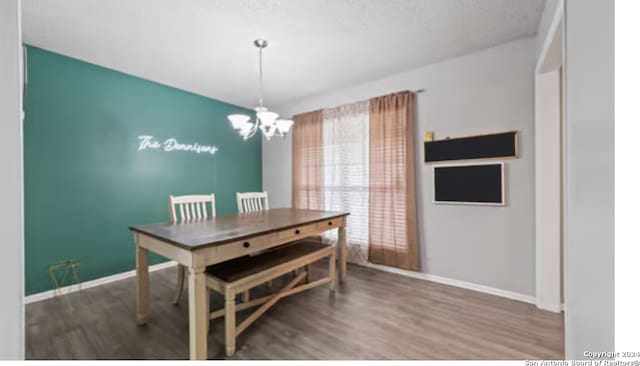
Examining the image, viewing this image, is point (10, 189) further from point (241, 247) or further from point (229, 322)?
point (229, 322)

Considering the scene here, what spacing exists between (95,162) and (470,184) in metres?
4.15

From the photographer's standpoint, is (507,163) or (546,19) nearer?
(546,19)

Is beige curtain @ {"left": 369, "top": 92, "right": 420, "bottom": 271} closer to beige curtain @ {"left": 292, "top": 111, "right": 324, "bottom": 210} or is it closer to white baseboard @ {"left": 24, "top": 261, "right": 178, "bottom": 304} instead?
beige curtain @ {"left": 292, "top": 111, "right": 324, "bottom": 210}

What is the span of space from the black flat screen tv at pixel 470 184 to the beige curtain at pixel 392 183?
29 cm

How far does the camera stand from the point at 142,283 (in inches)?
74.5

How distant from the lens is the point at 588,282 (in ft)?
2.84

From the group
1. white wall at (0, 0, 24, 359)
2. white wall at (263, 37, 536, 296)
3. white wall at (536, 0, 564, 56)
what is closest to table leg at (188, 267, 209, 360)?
white wall at (0, 0, 24, 359)

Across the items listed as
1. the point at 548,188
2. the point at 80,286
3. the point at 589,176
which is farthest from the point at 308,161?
the point at 589,176

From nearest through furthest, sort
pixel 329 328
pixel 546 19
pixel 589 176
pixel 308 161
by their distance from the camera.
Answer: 1. pixel 589 176
2. pixel 546 19
3. pixel 329 328
4. pixel 308 161

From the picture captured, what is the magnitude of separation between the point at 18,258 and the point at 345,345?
1.73 meters

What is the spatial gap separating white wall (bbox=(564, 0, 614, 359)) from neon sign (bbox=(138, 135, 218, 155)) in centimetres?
390

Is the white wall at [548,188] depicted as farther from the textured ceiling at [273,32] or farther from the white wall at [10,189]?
the white wall at [10,189]

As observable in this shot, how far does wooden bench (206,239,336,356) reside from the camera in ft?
5.26

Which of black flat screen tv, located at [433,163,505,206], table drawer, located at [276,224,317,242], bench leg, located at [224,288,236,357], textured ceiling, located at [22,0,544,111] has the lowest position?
bench leg, located at [224,288,236,357]
